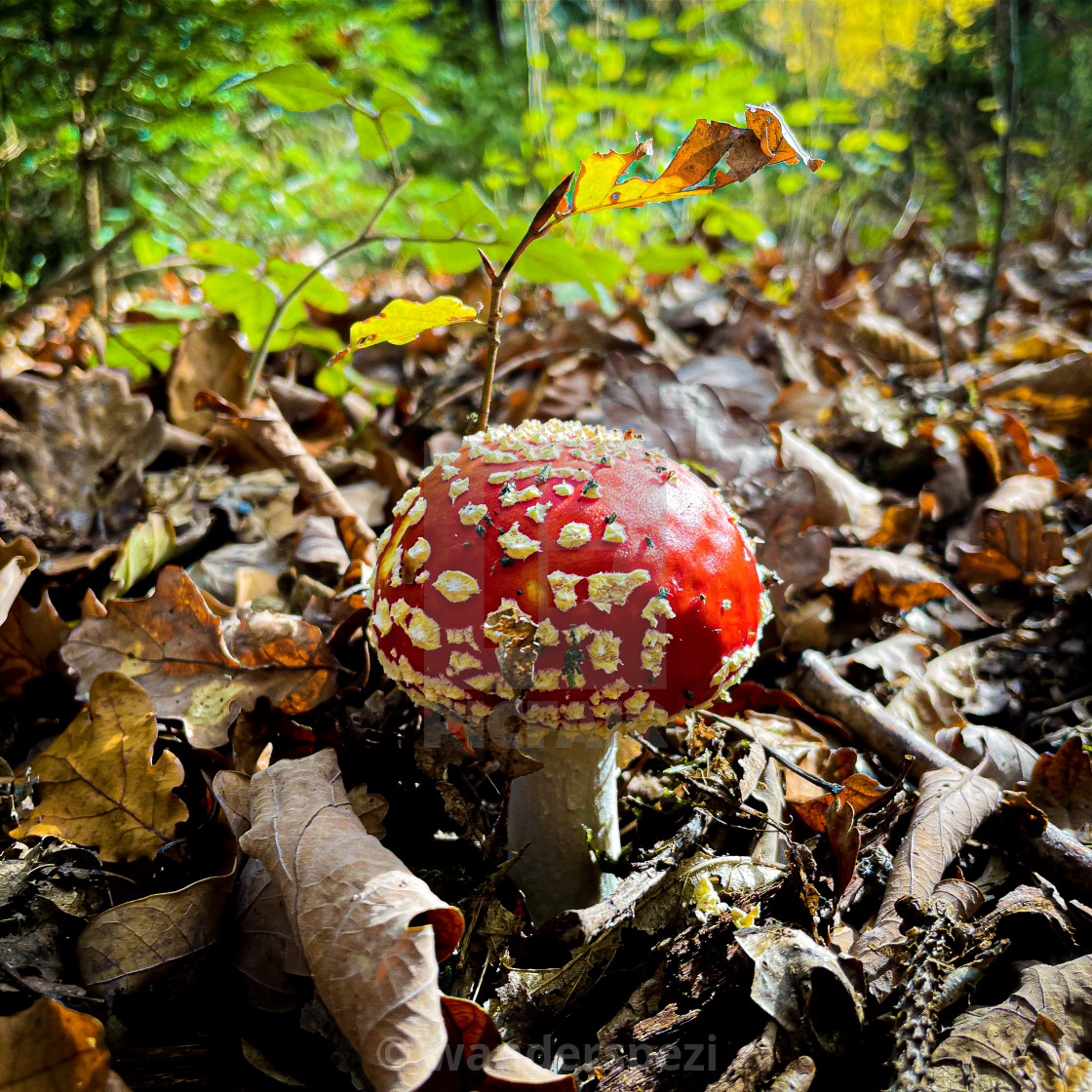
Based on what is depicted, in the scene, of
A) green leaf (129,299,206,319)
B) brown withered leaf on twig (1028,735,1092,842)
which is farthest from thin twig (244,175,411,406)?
brown withered leaf on twig (1028,735,1092,842)

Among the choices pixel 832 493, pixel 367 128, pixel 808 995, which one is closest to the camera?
pixel 808 995

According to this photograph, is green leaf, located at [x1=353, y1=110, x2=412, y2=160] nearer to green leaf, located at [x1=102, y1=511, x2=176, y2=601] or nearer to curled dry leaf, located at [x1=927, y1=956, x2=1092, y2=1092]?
green leaf, located at [x1=102, y1=511, x2=176, y2=601]

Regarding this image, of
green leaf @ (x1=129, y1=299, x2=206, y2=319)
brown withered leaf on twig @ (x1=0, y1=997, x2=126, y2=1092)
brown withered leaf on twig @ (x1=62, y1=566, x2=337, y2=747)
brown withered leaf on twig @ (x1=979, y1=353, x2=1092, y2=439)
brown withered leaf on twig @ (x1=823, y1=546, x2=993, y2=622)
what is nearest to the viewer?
brown withered leaf on twig @ (x1=0, y1=997, x2=126, y2=1092)

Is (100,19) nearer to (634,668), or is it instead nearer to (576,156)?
(576,156)

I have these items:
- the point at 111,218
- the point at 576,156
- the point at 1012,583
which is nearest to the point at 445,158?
the point at 576,156

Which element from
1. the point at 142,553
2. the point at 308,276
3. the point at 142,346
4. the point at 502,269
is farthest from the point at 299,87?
the point at 142,553

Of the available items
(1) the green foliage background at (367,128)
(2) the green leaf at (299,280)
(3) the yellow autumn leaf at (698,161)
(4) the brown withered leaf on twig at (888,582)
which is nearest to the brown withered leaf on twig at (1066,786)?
(4) the brown withered leaf on twig at (888,582)

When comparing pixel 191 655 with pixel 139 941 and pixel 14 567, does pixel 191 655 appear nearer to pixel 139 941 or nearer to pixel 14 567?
pixel 14 567

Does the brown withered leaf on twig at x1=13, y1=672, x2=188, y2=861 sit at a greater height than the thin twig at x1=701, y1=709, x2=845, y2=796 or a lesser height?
greater
